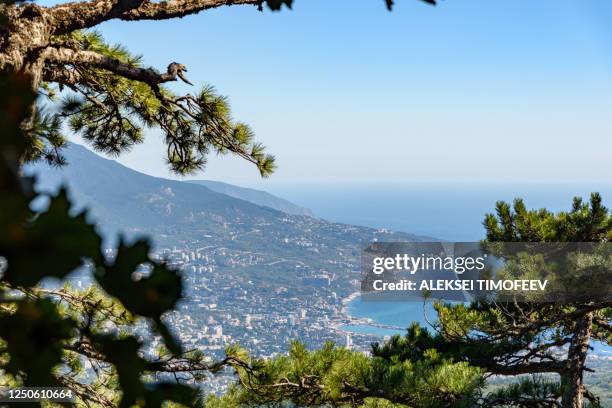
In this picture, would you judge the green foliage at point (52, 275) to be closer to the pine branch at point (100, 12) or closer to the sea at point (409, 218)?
the pine branch at point (100, 12)

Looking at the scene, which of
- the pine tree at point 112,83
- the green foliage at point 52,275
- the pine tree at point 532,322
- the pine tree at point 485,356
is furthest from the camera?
the pine tree at point 532,322

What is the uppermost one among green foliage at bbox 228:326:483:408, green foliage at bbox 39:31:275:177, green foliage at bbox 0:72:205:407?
green foliage at bbox 39:31:275:177

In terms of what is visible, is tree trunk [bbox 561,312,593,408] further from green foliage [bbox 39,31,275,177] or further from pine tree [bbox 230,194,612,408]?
green foliage [bbox 39,31,275,177]

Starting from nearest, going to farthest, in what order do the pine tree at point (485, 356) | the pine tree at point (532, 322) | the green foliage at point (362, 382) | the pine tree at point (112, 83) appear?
the pine tree at point (112, 83) → the green foliage at point (362, 382) → the pine tree at point (485, 356) → the pine tree at point (532, 322)

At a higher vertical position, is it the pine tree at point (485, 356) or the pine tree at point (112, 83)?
the pine tree at point (112, 83)

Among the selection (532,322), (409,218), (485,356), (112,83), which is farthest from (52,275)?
(409,218)

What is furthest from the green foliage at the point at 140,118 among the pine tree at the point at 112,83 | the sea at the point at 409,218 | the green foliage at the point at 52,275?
the sea at the point at 409,218

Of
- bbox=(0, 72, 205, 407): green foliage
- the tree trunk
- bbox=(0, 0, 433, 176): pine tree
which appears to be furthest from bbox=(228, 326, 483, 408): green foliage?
bbox=(0, 72, 205, 407): green foliage

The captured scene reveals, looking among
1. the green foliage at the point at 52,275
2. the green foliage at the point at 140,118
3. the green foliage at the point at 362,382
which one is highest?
the green foliage at the point at 140,118
